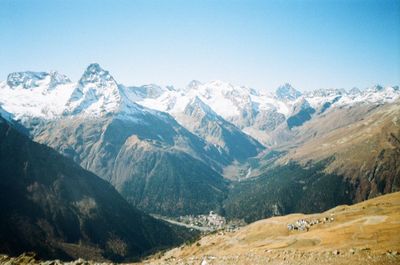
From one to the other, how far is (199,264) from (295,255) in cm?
1911

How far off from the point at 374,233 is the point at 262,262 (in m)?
45.0

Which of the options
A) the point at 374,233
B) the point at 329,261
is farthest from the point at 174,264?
the point at 374,233

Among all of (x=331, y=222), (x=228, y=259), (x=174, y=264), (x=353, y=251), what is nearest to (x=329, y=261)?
(x=353, y=251)

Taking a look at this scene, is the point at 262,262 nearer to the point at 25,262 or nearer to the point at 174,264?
the point at 174,264

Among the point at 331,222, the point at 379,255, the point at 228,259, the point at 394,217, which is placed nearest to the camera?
the point at 379,255

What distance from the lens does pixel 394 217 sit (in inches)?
4508

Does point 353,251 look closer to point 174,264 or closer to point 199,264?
point 199,264

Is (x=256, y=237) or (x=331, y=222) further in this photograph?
(x=256, y=237)

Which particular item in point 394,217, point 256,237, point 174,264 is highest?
point 174,264

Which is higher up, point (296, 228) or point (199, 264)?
point (199, 264)

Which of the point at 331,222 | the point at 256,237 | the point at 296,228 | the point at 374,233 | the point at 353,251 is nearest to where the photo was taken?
the point at 353,251

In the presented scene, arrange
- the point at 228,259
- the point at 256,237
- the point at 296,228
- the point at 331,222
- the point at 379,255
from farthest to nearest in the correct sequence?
the point at 256,237 → the point at 296,228 → the point at 331,222 → the point at 228,259 → the point at 379,255

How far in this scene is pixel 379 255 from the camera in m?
61.0

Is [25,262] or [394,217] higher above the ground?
[25,262]
